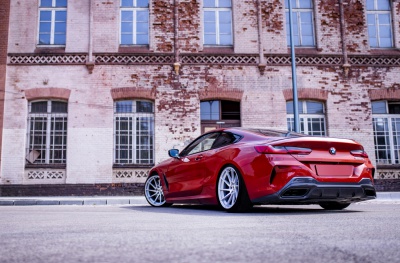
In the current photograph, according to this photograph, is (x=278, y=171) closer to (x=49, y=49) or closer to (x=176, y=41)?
(x=176, y=41)

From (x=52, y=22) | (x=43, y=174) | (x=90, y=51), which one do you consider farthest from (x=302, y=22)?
(x=43, y=174)

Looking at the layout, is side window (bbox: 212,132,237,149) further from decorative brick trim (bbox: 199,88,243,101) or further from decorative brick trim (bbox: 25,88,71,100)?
decorative brick trim (bbox: 25,88,71,100)

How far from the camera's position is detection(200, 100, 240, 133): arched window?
651 inches

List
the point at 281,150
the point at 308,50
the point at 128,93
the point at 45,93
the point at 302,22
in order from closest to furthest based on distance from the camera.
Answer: the point at 281,150 → the point at 45,93 → the point at 128,93 → the point at 308,50 → the point at 302,22

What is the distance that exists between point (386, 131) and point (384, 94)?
1.36m

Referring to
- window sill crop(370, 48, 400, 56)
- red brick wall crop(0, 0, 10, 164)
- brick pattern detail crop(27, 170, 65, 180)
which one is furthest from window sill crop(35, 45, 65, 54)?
window sill crop(370, 48, 400, 56)

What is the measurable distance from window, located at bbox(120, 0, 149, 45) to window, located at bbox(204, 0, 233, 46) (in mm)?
2220

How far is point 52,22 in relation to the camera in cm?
1684

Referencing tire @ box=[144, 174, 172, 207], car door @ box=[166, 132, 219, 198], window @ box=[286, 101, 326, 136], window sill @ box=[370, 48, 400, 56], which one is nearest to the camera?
car door @ box=[166, 132, 219, 198]

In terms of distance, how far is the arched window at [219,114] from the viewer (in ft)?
54.3

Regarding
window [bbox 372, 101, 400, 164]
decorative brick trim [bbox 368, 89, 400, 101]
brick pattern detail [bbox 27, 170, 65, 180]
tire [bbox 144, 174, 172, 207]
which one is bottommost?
tire [bbox 144, 174, 172, 207]

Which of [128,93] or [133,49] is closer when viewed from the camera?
[128,93]

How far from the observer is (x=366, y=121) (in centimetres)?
1681

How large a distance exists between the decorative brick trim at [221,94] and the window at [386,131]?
511 centimetres
